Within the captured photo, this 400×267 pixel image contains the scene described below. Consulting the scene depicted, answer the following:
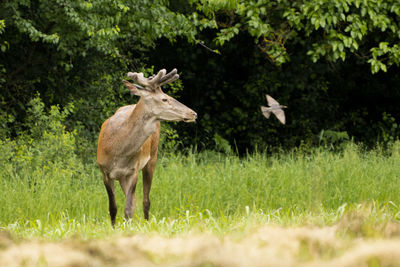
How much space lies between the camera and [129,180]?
20.6 feet

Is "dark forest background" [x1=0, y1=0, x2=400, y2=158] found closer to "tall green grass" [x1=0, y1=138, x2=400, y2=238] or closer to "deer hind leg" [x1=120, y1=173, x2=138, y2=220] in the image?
"tall green grass" [x1=0, y1=138, x2=400, y2=238]

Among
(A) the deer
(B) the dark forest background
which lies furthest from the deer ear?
(B) the dark forest background

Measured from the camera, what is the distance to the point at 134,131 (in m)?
6.16

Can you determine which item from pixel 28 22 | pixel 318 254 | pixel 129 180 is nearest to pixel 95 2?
pixel 28 22

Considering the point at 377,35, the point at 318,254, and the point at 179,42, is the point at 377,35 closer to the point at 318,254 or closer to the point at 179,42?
the point at 179,42

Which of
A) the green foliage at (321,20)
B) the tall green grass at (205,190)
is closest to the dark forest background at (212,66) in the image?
the green foliage at (321,20)

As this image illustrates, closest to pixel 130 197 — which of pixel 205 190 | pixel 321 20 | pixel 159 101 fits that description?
pixel 159 101

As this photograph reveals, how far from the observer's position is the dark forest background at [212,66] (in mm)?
10461

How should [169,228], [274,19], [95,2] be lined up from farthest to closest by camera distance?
[274,19], [95,2], [169,228]

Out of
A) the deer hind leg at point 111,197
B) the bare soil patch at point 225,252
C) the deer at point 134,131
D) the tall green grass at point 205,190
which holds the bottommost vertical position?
the tall green grass at point 205,190

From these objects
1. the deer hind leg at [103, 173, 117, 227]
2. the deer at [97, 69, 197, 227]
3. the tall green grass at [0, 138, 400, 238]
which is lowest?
the tall green grass at [0, 138, 400, 238]

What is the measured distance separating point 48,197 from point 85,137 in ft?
13.9

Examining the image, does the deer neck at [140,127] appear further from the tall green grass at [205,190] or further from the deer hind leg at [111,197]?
the tall green grass at [205,190]

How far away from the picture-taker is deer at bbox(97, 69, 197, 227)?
604cm
